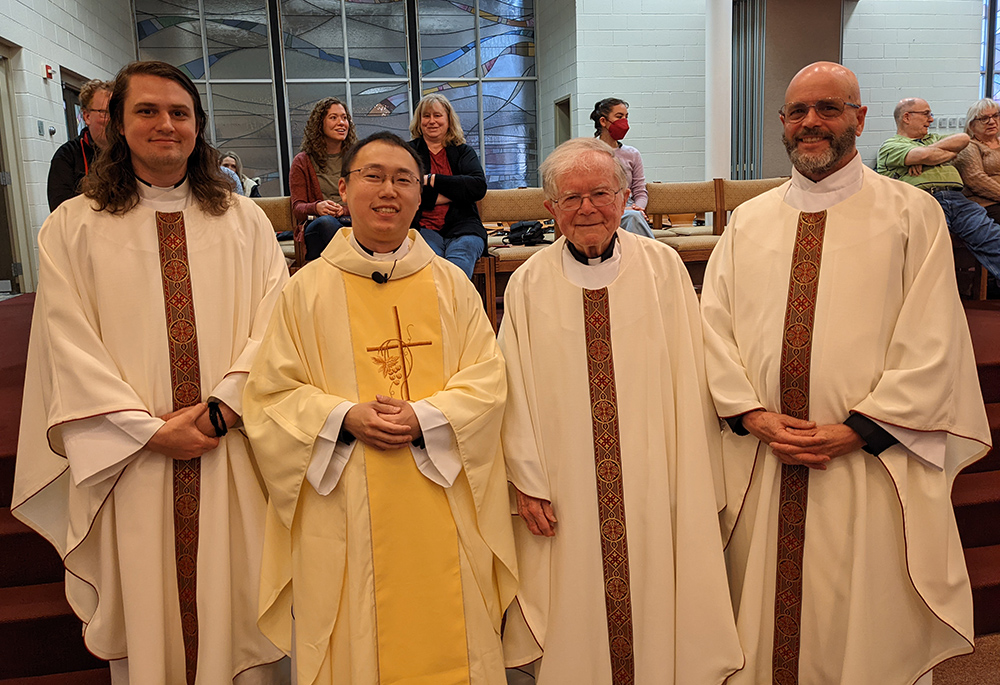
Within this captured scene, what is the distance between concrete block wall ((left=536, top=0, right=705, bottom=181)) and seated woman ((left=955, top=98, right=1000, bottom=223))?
457 cm

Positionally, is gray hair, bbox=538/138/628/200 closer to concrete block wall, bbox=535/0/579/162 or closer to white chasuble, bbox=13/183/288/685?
white chasuble, bbox=13/183/288/685

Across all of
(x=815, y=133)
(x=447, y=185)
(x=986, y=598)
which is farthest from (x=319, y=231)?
(x=986, y=598)

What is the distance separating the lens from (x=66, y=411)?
201cm

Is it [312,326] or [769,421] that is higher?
[312,326]

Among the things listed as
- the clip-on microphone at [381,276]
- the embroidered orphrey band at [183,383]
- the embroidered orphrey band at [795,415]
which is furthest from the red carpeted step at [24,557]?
the embroidered orphrey band at [795,415]

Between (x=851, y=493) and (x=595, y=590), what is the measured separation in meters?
0.76

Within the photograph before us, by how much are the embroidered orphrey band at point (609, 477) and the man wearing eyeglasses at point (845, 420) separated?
31 centimetres

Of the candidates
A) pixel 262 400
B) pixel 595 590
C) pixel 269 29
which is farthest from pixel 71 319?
pixel 269 29

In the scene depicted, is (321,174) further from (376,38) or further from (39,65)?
(376,38)

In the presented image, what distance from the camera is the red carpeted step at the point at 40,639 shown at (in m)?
2.55

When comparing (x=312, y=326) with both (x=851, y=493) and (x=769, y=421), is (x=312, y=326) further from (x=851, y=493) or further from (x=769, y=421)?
(x=851, y=493)

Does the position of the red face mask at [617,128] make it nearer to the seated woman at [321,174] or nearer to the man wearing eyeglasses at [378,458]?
the seated woman at [321,174]

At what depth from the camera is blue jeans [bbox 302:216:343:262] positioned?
4.24 m

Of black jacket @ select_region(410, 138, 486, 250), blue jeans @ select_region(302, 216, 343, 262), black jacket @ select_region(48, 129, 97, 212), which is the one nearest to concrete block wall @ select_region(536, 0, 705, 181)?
black jacket @ select_region(410, 138, 486, 250)
